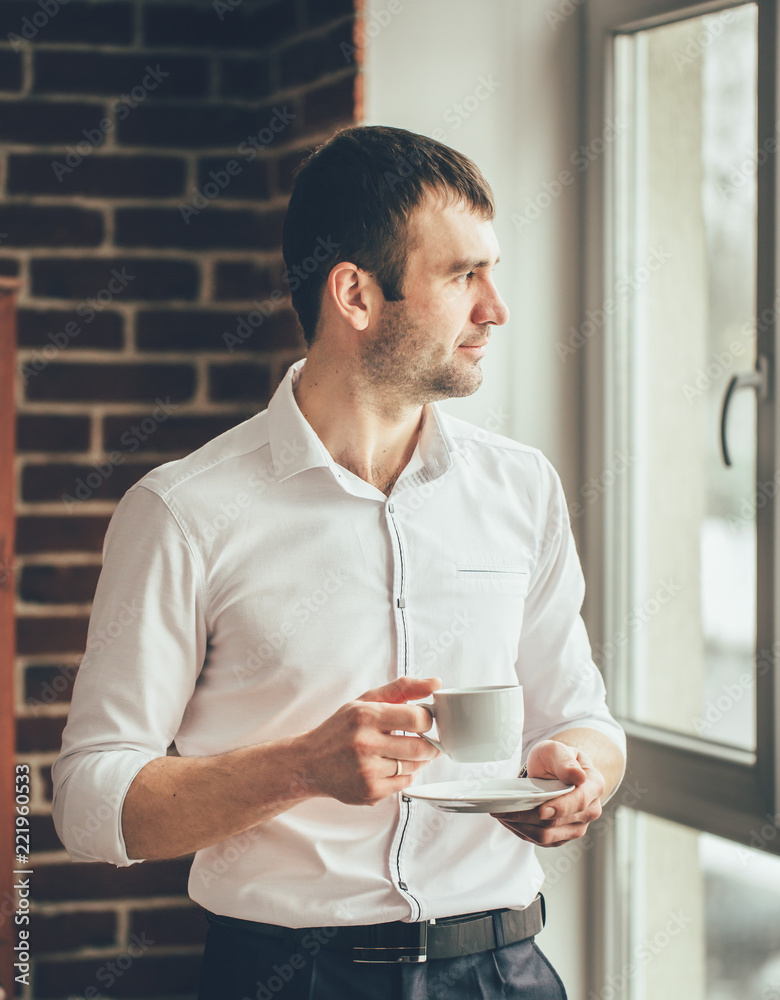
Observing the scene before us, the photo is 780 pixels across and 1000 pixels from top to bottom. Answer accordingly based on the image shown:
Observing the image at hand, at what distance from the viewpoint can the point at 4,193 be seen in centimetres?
180

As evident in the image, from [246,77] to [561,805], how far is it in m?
1.49

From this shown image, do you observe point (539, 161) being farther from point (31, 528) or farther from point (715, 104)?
point (31, 528)

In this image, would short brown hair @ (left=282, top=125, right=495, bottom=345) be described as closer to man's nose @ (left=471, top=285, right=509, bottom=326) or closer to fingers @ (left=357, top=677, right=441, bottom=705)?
man's nose @ (left=471, top=285, right=509, bottom=326)

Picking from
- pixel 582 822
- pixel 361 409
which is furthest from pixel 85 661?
pixel 582 822

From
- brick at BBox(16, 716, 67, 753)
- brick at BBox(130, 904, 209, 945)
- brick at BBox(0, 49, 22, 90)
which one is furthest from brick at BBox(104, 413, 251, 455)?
brick at BBox(130, 904, 209, 945)

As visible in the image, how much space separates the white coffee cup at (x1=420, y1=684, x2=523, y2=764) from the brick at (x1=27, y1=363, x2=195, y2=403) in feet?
3.50

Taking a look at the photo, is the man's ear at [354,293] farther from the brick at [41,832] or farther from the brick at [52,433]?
the brick at [41,832]

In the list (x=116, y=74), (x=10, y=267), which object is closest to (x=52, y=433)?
(x=10, y=267)

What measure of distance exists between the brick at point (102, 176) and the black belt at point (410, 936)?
1287mm

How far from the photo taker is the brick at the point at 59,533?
5.96ft

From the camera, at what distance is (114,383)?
185cm

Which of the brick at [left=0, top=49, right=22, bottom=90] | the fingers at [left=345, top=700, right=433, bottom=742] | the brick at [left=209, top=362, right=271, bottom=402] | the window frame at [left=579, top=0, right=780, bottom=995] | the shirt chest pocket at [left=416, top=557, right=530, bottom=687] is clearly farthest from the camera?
the brick at [left=209, top=362, right=271, bottom=402]

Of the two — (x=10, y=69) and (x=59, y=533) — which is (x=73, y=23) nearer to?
(x=10, y=69)

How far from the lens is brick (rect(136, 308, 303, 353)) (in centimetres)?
186
